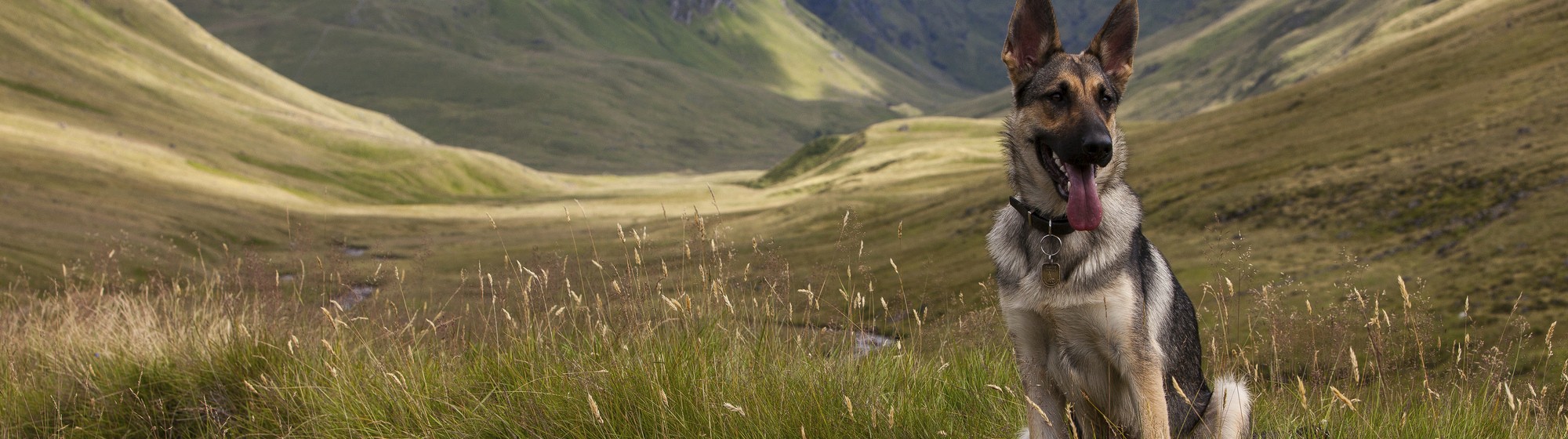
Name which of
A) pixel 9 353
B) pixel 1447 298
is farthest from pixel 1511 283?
pixel 9 353

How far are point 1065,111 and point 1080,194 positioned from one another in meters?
0.57

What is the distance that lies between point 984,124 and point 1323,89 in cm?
10122

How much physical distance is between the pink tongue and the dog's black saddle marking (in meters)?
0.12

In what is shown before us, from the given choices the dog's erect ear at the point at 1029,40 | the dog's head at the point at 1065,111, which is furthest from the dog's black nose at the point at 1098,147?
the dog's erect ear at the point at 1029,40

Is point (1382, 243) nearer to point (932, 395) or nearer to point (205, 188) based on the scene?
Answer: point (932, 395)

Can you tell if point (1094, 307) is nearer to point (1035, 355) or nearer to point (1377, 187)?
point (1035, 355)

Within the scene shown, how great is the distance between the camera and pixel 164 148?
90.1 meters

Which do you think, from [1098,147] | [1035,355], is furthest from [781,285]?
[1098,147]

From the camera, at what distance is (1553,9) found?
4884 cm

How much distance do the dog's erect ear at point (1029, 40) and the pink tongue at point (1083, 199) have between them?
88cm

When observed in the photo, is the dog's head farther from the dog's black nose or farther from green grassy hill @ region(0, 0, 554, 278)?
green grassy hill @ region(0, 0, 554, 278)

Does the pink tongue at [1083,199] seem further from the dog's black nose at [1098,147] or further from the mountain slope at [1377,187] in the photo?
the mountain slope at [1377,187]

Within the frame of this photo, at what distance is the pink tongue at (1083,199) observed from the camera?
17.4 ft

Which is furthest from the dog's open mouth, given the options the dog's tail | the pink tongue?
the dog's tail
